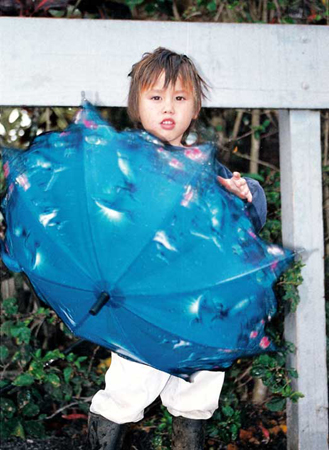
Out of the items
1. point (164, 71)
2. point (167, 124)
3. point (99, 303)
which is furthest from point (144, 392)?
point (164, 71)

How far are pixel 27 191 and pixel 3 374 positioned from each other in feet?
4.51

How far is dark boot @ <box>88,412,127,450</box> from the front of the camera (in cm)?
233

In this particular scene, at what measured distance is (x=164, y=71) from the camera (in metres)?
2.20

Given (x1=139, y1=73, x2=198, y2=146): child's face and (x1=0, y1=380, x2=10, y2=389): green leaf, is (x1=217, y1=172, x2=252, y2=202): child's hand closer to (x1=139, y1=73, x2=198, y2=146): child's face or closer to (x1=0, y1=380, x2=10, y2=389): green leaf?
(x1=139, y1=73, x2=198, y2=146): child's face

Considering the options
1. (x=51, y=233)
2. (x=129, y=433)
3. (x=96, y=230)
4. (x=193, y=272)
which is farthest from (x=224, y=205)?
(x=129, y=433)

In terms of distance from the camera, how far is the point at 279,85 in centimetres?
256

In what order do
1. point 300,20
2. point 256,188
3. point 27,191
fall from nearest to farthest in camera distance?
point 27,191 → point 256,188 → point 300,20

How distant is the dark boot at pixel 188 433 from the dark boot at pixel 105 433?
0.20 metres

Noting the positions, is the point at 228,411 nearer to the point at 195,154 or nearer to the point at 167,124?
the point at 167,124

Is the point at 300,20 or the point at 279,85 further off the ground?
the point at 300,20

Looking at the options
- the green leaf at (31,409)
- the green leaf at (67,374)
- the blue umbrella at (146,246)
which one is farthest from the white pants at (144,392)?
the green leaf at (31,409)

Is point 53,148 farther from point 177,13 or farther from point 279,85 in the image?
point 177,13

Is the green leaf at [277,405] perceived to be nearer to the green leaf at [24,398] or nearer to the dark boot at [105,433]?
the dark boot at [105,433]

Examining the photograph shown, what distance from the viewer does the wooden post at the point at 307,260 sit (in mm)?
2633
